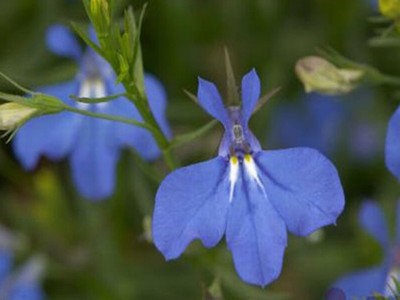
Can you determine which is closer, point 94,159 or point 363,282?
point 363,282

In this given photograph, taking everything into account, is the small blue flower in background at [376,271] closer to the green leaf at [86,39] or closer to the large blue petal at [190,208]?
the large blue petal at [190,208]

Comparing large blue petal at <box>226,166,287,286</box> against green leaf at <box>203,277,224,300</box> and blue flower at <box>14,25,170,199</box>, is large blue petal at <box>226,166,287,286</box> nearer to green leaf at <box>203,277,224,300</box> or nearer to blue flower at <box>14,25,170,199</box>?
green leaf at <box>203,277,224,300</box>

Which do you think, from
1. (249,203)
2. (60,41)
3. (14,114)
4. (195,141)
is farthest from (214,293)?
(195,141)

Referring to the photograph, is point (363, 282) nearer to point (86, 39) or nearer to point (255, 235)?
point (255, 235)

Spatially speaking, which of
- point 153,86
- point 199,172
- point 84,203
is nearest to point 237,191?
point 199,172

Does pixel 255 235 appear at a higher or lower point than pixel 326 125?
A: higher

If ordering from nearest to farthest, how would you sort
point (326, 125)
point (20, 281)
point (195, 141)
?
point (20, 281)
point (195, 141)
point (326, 125)
